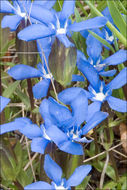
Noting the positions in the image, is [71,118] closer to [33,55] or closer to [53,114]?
[53,114]

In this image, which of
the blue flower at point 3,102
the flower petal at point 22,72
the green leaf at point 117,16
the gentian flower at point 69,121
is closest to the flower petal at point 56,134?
the gentian flower at point 69,121

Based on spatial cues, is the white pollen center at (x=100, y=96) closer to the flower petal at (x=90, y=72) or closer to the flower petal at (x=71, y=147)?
the flower petal at (x=90, y=72)

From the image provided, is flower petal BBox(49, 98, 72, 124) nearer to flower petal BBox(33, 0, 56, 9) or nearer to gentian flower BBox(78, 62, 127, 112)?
gentian flower BBox(78, 62, 127, 112)

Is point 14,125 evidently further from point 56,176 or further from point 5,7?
point 5,7

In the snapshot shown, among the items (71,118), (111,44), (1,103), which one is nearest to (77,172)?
(71,118)

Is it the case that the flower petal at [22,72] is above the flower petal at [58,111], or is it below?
above

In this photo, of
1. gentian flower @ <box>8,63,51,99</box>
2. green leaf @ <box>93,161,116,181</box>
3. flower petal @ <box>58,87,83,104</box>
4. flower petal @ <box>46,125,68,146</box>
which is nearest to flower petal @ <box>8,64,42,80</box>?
gentian flower @ <box>8,63,51,99</box>
